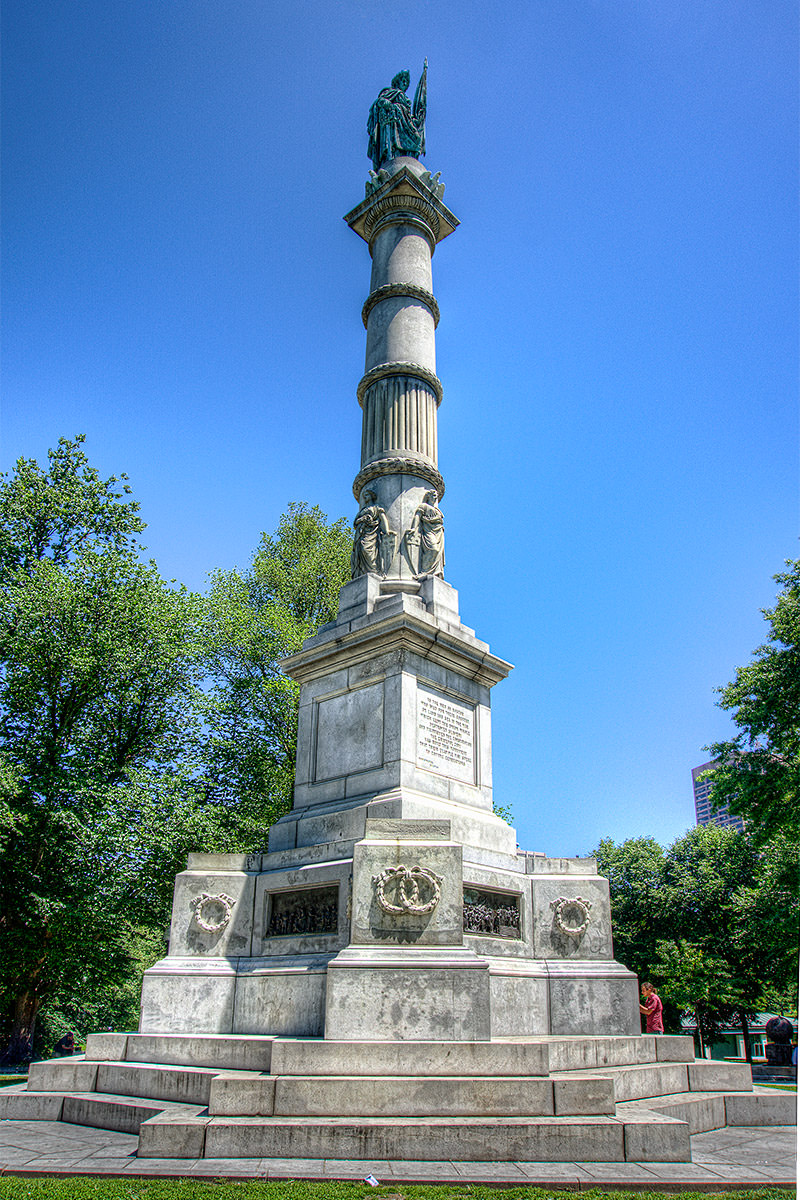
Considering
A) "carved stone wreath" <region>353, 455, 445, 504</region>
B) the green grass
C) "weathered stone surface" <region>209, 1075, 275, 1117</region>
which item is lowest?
the green grass

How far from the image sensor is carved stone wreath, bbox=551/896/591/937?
1116 cm

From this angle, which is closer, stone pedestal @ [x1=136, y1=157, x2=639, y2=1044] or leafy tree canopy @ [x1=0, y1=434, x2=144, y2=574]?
stone pedestal @ [x1=136, y1=157, x2=639, y2=1044]

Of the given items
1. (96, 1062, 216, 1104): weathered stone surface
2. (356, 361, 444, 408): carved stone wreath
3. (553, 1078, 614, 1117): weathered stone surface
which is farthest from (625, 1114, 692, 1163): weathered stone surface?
(356, 361, 444, 408): carved stone wreath

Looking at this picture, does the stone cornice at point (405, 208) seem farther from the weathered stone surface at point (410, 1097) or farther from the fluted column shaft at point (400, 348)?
the weathered stone surface at point (410, 1097)

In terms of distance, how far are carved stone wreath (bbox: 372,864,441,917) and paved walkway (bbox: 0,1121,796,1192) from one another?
8.86ft

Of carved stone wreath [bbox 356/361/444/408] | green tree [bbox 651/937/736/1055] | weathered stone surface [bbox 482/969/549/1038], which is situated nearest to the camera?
weathered stone surface [bbox 482/969/549/1038]

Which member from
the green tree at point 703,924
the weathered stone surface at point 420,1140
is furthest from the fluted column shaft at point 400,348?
the green tree at point 703,924

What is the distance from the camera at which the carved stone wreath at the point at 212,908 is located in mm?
11031

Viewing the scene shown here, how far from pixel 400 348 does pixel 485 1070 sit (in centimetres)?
1196

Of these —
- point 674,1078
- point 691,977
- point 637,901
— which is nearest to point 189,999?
point 674,1078

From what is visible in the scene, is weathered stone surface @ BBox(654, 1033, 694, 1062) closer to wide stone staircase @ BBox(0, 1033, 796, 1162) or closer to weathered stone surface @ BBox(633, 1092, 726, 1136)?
wide stone staircase @ BBox(0, 1033, 796, 1162)

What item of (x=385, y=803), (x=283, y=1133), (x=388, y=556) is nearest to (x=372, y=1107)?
(x=283, y=1133)

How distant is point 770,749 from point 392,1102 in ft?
57.9

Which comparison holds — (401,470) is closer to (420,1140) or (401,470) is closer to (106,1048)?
(106,1048)
